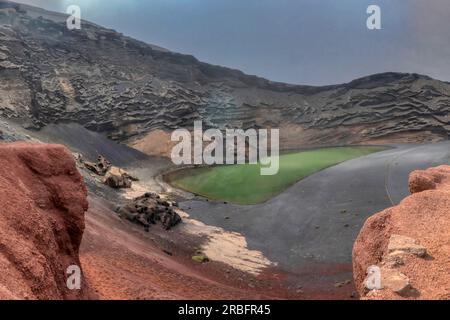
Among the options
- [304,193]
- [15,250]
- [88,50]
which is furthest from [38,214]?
[88,50]

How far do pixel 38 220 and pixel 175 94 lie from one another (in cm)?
7842

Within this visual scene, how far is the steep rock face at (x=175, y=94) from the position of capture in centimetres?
7500

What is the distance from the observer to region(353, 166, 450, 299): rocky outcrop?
794 centimetres

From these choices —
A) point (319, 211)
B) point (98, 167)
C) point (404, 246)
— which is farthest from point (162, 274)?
point (98, 167)

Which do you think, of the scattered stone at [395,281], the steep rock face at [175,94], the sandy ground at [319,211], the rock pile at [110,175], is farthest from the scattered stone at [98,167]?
the scattered stone at [395,281]

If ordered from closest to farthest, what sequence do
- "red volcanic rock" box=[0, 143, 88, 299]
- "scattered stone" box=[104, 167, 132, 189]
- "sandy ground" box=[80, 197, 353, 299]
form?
"red volcanic rock" box=[0, 143, 88, 299] < "sandy ground" box=[80, 197, 353, 299] < "scattered stone" box=[104, 167, 132, 189]

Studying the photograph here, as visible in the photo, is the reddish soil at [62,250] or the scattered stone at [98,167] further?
the scattered stone at [98,167]

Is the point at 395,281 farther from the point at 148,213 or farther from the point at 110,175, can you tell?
the point at 110,175

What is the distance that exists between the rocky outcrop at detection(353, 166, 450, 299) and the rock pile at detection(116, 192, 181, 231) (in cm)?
1931

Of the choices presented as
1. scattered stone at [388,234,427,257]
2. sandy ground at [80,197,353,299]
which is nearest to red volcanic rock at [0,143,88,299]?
sandy ground at [80,197,353,299]

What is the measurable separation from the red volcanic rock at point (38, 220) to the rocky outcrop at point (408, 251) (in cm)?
624

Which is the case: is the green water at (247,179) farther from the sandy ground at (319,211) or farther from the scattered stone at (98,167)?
the scattered stone at (98,167)

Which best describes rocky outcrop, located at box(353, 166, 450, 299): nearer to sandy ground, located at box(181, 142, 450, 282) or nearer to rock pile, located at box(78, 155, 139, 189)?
sandy ground, located at box(181, 142, 450, 282)
